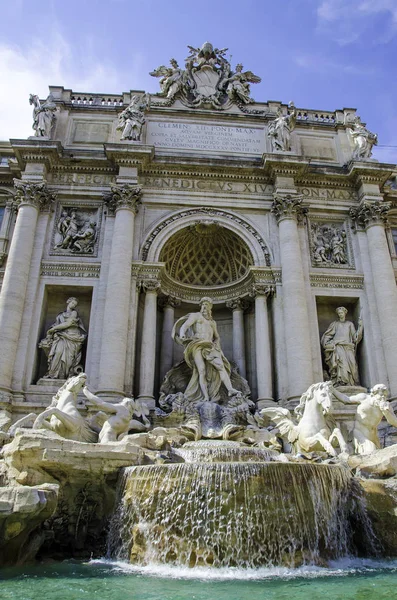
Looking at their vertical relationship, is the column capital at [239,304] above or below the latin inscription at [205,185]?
below

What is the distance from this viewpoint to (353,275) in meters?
16.6

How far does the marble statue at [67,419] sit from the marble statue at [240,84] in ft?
44.7

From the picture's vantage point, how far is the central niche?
56.5 feet

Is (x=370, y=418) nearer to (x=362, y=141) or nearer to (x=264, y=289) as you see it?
(x=264, y=289)

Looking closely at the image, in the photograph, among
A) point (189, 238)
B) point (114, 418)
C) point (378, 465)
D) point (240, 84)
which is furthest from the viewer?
point (240, 84)

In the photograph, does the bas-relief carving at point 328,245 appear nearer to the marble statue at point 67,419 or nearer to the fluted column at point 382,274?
the fluted column at point 382,274

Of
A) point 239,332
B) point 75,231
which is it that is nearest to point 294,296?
point 239,332

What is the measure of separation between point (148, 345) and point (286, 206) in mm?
6830

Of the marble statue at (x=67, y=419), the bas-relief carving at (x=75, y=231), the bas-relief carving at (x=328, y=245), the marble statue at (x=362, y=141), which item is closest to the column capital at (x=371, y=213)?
the bas-relief carving at (x=328, y=245)

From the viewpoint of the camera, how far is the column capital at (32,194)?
1634 centimetres

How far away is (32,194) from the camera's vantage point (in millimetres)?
16359

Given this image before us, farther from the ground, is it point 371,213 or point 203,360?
point 371,213

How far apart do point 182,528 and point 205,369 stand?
7.39 metres

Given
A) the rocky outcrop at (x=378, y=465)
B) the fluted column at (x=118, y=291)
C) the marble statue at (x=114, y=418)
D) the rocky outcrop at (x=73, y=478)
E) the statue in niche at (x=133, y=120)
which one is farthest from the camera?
the statue in niche at (x=133, y=120)
